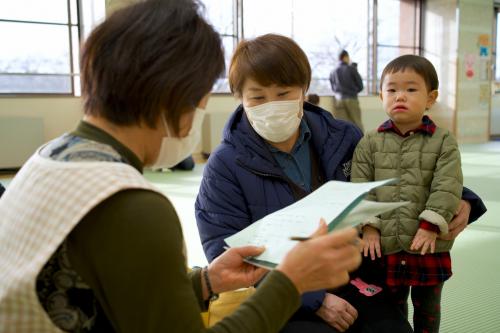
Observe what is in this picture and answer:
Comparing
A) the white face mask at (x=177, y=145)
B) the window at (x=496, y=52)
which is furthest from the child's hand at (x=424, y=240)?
the window at (x=496, y=52)

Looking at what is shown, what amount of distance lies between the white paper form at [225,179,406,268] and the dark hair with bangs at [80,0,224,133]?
0.90 ft

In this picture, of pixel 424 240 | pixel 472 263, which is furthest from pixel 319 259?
pixel 472 263

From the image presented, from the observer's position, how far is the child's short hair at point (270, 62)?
1.35 m

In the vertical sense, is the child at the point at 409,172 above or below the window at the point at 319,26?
below

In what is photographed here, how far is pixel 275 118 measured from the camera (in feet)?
4.59

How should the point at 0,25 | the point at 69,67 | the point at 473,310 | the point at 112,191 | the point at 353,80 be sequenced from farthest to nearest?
1. the point at 353,80
2. the point at 69,67
3. the point at 0,25
4. the point at 473,310
5. the point at 112,191

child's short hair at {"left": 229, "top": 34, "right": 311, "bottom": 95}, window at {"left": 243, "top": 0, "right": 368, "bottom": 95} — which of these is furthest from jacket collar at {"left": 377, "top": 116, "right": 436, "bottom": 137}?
window at {"left": 243, "top": 0, "right": 368, "bottom": 95}

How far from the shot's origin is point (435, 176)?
4.72ft

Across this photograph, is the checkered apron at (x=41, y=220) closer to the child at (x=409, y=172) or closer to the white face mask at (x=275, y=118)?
the white face mask at (x=275, y=118)

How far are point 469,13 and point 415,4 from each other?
1.15 m

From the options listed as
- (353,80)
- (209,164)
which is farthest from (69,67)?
(209,164)

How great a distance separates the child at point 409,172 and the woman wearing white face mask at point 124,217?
0.73 m

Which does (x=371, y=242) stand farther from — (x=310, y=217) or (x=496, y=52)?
(x=496, y=52)

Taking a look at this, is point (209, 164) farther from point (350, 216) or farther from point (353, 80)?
point (353, 80)
